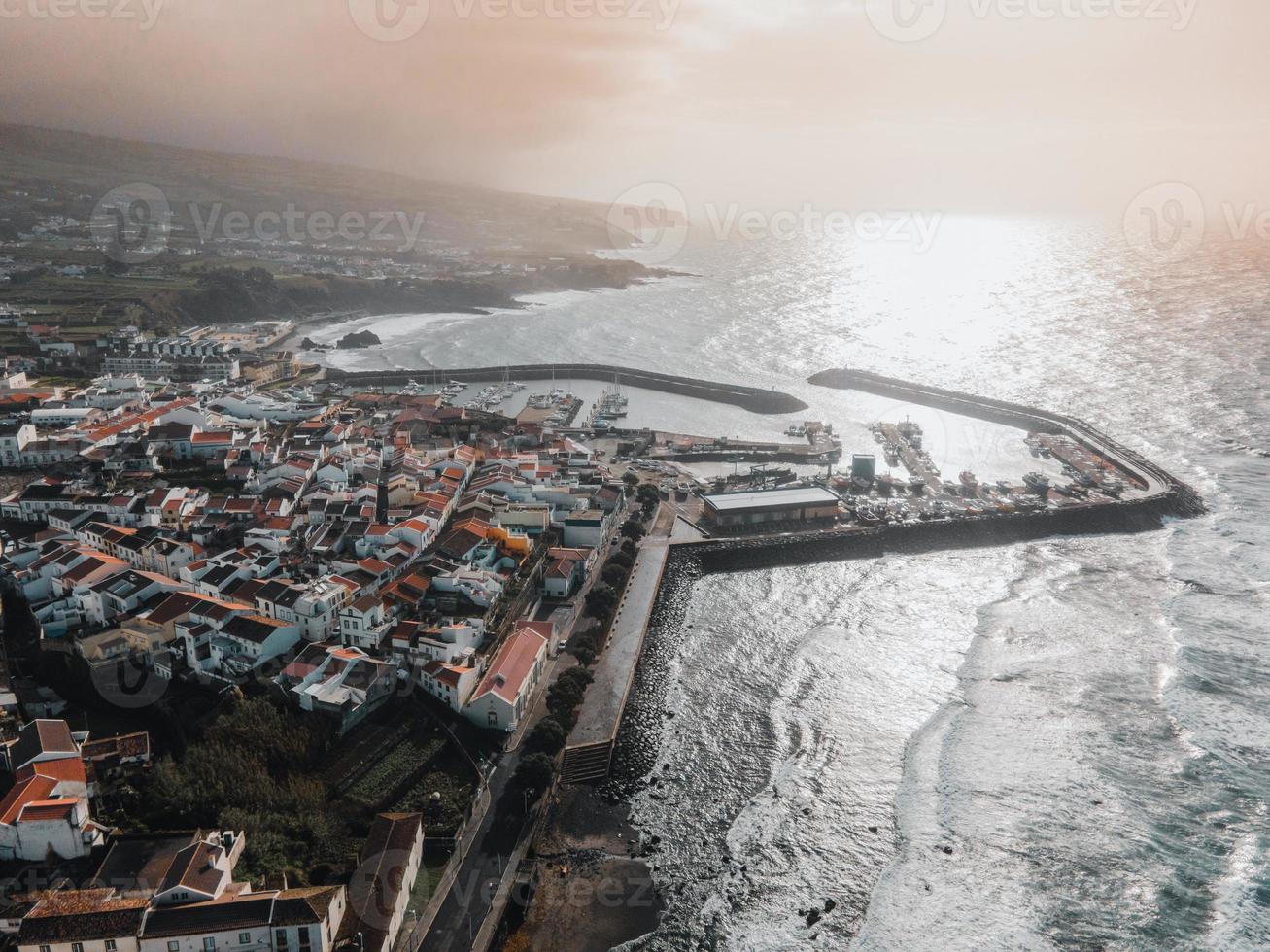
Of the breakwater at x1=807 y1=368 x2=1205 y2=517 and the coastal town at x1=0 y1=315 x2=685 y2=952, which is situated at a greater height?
the breakwater at x1=807 y1=368 x2=1205 y2=517

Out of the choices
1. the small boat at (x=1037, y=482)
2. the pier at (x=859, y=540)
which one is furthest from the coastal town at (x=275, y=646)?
the small boat at (x=1037, y=482)

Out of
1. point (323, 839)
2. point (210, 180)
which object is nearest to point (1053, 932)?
point (323, 839)

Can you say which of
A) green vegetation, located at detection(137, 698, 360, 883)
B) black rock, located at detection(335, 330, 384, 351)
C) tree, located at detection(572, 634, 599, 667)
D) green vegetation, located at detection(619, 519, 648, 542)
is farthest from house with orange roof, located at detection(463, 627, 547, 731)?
black rock, located at detection(335, 330, 384, 351)

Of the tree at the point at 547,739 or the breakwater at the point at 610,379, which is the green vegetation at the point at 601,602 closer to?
the tree at the point at 547,739

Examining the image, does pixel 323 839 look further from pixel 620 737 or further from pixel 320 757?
pixel 620 737

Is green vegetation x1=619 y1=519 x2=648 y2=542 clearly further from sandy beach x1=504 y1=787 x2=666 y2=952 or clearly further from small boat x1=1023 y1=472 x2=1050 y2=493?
small boat x1=1023 y1=472 x2=1050 y2=493

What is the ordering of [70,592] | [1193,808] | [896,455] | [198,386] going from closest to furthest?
1. [1193,808]
2. [70,592]
3. [896,455]
4. [198,386]
